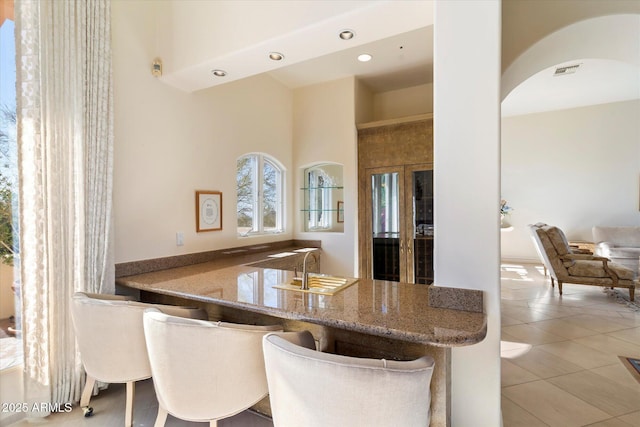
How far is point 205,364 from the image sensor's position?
1316 millimetres

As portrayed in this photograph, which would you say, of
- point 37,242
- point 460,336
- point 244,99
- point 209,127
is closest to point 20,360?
point 37,242

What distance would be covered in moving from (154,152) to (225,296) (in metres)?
1.55

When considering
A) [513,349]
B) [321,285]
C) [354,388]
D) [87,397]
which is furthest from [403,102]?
[87,397]

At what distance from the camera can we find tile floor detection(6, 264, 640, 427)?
1.95 metres

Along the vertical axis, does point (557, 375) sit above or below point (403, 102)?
below

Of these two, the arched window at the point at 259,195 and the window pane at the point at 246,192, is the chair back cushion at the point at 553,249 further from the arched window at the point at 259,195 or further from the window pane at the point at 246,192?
the window pane at the point at 246,192

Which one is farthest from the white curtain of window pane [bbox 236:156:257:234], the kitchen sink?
window pane [bbox 236:156:257:234]

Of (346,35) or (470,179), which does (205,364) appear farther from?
(346,35)

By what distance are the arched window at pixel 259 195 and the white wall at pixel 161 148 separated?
211 millimetres

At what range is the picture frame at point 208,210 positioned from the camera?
117 inches

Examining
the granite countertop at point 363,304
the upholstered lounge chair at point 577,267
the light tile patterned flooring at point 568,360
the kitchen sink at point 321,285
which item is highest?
the kitchen sink at point 321,285

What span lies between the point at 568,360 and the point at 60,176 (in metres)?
4.30

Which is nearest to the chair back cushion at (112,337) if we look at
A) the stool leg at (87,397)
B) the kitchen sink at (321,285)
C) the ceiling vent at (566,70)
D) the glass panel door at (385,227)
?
the stool leg at (87,397)

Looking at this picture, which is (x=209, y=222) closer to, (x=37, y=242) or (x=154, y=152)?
(x=154, y=152)
